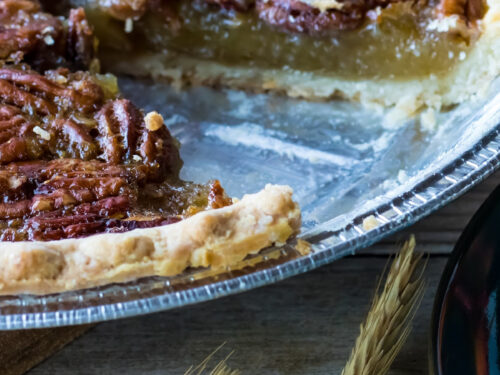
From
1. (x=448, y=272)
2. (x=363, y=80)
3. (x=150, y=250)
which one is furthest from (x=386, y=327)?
(x=363, y=80)

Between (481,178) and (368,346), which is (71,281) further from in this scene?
(481,178)

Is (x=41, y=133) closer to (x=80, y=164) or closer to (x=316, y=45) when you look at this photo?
(x=80, y=164)

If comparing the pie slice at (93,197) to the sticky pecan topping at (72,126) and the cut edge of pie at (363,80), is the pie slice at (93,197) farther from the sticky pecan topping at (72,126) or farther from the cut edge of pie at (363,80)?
the cut edge of pie at (363,80)

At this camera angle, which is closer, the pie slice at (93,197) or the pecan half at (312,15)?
the pie slice at (93,197)

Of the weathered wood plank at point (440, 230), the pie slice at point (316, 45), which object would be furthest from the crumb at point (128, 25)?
the weathered wood plank at point (440, 230)

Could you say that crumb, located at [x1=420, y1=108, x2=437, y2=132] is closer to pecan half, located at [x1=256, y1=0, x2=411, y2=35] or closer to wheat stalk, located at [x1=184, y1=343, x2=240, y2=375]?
pecan half, located at [x1=256, y1=0, x2=411, y2=35]

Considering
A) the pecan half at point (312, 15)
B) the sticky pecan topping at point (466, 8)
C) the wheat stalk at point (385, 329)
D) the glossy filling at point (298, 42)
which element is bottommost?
the wheat stalk at point (385, 329)

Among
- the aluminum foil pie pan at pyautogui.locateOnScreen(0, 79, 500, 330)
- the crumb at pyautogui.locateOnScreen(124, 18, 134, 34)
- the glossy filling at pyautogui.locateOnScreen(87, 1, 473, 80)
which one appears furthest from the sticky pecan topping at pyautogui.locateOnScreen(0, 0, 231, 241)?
the glossy filling at pyautogui.locateOnScreen(87, 1, 473, 80)
